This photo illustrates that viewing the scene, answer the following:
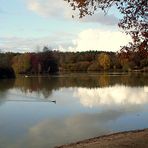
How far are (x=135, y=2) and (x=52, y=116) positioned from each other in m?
18.5

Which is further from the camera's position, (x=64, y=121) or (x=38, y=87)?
(x=38, y=87)

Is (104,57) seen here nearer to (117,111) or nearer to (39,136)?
(117,111)

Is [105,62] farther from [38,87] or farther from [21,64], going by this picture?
[38,87]

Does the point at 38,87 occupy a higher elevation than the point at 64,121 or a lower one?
lower

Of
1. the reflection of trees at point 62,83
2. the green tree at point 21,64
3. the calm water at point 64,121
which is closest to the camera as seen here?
the calm water at point 64,121

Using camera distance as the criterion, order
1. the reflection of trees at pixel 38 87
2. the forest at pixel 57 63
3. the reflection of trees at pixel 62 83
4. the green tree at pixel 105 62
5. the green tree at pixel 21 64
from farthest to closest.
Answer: the green tree at pixel 105 62, the forest at pixel 57 63, the green tree at pixel 21 64, the reflection of trees at pixel 62 83, the reflection of trees at pixel 38 87

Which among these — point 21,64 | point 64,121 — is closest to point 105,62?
point 21,64

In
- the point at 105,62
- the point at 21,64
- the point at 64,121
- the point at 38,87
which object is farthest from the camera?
the point at 105,62

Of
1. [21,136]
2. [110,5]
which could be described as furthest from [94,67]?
[110,5]

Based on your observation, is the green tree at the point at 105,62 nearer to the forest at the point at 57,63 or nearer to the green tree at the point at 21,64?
the forest at the point at 57,63

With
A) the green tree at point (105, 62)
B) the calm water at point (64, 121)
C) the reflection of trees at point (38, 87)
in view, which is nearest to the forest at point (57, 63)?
the green tree at point (105, 62)

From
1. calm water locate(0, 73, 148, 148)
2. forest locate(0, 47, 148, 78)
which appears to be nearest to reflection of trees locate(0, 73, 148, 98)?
calm water locate(0, 73, 148, 148)

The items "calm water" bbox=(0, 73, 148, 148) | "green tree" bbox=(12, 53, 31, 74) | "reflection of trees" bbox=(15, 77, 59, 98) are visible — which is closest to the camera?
"calm water" bbox=(0, 73, 148, 148)

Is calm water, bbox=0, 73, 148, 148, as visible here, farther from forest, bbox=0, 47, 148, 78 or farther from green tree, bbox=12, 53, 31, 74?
green tree, bbox=12, 53, 31, 74
